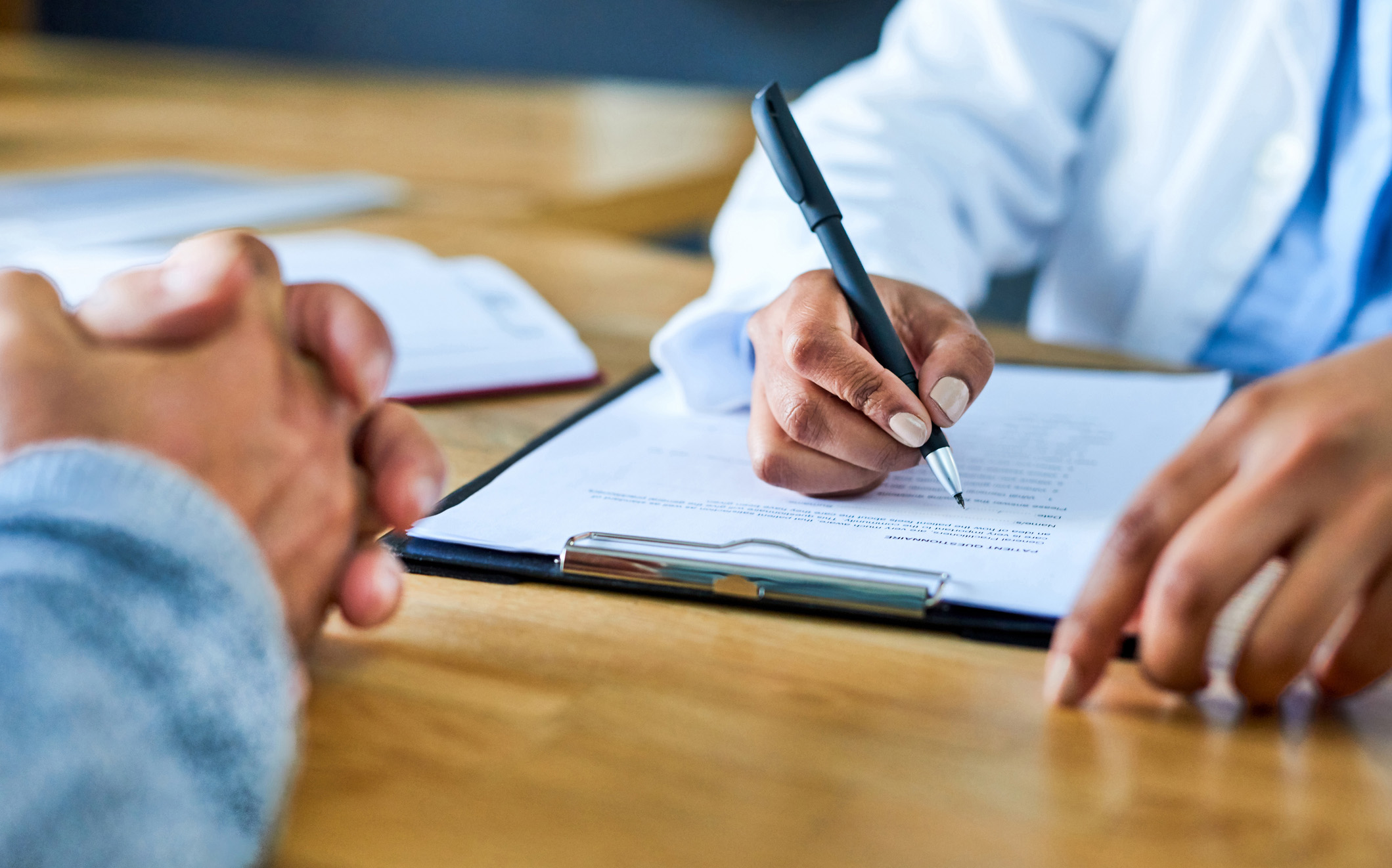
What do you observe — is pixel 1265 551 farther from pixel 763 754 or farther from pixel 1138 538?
pixel 763 754

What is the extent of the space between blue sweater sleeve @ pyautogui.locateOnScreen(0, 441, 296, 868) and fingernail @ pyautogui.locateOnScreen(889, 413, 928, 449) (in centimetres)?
25

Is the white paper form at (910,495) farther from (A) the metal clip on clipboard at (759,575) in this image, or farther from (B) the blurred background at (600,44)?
(B) the blurred background at (600,44)

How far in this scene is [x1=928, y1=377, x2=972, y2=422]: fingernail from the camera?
48 cm

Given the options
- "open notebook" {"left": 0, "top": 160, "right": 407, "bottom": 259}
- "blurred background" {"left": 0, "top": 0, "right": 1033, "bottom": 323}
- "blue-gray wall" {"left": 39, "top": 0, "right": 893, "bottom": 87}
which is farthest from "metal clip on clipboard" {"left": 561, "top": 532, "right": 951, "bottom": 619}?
"blue-gray wall" {"left": 39, "top": 0, "right": 893, "bottom": 87}

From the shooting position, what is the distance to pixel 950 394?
48 centimetres

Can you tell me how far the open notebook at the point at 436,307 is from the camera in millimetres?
649

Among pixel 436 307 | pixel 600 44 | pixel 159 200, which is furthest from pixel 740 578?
pixel 600 44

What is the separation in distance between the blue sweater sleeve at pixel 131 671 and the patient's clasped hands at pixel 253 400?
0.02 m

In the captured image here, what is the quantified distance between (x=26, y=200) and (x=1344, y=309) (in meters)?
1.08

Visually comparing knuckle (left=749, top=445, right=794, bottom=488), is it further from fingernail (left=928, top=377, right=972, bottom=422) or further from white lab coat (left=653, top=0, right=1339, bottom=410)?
white lab coat (left=653, top=0, right=1339, bottom=410)

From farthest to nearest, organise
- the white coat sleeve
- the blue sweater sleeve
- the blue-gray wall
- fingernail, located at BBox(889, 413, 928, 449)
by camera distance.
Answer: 1. the blue-gray wall
2. the white coat sleeve
3. fingernail, located at BBox(889, 413, 928, 449)
4. the blue sweater sleeve

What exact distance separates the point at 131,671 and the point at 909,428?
0.97ft

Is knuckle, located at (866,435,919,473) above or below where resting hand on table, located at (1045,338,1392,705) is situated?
below

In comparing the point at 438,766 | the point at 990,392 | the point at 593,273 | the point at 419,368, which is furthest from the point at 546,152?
the point at 438,766
